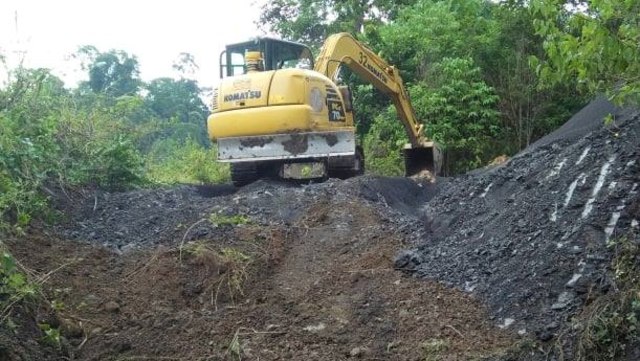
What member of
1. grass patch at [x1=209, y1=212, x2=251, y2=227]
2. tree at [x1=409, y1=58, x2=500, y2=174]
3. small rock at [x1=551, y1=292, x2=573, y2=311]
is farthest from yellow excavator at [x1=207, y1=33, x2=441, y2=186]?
small rock at [x1=551, y1=292, x2=573, y2=311]

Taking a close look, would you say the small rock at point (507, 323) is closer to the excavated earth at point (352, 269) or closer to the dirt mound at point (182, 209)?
the excavated earth at point (352, 269)

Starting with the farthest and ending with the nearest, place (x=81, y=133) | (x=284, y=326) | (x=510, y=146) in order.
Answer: (x=510, y=146), (x=81, y=133), (x=284, y=326)

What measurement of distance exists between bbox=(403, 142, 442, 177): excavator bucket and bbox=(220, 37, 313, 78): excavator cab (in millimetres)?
2480

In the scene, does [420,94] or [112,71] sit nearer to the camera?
[420,94]

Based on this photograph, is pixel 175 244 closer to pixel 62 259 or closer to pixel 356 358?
pixel 62 259

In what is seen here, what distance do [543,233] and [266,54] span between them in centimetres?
622

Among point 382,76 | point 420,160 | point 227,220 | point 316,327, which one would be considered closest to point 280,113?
point 227,220

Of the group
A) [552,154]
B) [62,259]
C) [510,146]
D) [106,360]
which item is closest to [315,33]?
[510,146]

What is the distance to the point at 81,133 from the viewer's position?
29.8 feet

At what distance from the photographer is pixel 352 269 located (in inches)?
211

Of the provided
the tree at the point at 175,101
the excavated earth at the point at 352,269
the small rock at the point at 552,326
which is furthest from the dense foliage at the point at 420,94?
the tree at the point at 175,101

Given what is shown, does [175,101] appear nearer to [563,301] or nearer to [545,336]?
[563,301]

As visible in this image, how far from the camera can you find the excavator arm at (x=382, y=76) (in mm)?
10445

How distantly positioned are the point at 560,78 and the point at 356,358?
1.92 metres
